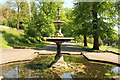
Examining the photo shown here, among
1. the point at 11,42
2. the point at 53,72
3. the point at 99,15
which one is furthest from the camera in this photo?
the point at 11,42

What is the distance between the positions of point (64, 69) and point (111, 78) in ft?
10.3

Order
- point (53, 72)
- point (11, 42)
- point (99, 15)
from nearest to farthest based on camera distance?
point (53, 72)
point (99, 15)
point (11, 42)

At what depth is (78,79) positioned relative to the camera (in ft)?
20.5

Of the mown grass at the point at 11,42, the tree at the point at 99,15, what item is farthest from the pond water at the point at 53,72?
the mown grass at the point at 11,42

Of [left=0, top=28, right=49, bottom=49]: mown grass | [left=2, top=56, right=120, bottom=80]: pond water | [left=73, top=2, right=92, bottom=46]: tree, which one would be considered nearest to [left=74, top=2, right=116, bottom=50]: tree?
[left=73, top=2, right=92, bottom=46]: tree

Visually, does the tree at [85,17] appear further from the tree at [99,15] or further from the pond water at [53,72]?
the pond water at [53,72]

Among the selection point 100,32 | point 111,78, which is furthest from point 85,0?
point 111,78

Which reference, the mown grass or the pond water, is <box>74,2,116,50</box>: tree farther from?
the mown grass

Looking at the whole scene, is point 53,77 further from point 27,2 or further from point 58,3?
point 27,2

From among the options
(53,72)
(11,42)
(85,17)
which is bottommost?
(53,72)

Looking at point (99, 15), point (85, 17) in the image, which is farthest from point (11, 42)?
point (99, 15)

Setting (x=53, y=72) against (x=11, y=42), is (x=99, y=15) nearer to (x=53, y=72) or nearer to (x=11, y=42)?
(x=53, y=72)

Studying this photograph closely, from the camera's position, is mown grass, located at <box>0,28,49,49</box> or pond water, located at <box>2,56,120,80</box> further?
mown grass, located at <box>0,28,49,49</box>

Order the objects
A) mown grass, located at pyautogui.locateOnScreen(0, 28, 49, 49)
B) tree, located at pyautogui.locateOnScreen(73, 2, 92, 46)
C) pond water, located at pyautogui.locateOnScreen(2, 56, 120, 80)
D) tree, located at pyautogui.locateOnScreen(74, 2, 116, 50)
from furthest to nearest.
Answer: mown grass, located at pyautogui.locateOnScreen(0, 28, 49, 49)
tree, located at pyautogui.locateOnScreen(73, 2, 92, 46)
tree, located at pyautogui.locateOnScreen(74, 2, 116, 50)
pond water, located at pyautogui.locateOnScreen(2, 56, 120, 80)
